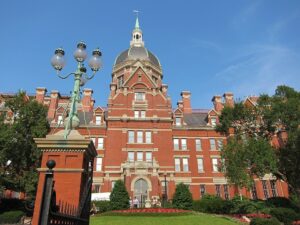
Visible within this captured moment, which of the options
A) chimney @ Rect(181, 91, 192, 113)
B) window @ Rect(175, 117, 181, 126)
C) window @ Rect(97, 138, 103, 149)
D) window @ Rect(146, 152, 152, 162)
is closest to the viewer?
window @ Rect(146, 152, 152, 162)

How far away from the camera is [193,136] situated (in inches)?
1671

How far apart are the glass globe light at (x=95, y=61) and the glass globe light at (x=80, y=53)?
363mm

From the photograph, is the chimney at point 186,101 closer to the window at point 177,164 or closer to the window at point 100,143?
the window at point 177,164

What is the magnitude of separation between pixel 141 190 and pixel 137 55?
2723 cm

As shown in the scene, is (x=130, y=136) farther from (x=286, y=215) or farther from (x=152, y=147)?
(x=286, y=215)

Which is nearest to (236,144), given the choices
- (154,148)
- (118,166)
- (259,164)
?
(259,164)

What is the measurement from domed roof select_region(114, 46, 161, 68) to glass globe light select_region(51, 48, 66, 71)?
43.8 meters

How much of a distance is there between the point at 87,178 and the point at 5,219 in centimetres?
1867

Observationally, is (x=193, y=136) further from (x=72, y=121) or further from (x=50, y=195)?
(x=50, y=195)

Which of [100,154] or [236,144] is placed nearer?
[236,144]

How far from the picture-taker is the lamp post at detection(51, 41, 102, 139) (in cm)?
736

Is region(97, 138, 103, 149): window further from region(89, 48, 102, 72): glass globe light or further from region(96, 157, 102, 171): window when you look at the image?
region(89, 48, 102, 72): glass globe light

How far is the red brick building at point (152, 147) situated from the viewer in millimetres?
35969

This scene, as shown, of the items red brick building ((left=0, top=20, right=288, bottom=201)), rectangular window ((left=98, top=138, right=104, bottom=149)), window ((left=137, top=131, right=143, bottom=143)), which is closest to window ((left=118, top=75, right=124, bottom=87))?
red brick building ((left=0, top=20, right=288, bottom=201))
